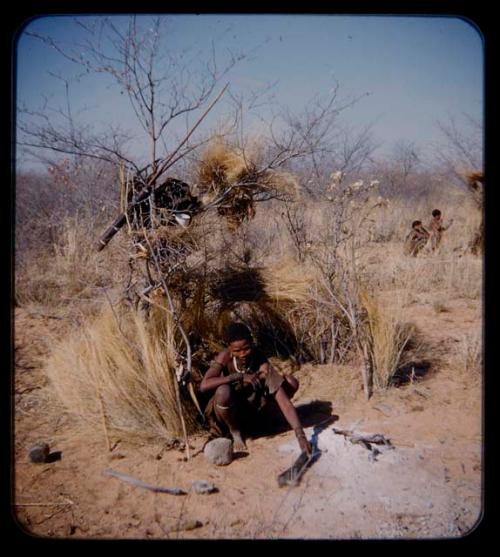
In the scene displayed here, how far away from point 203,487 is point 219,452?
34cm

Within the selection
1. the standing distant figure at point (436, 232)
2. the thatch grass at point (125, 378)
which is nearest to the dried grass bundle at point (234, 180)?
the thatch grass at point (125, 378)

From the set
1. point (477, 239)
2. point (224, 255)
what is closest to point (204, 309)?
point (224, 255)

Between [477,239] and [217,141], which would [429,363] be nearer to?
[217,141]

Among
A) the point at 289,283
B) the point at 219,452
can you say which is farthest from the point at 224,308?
the point at 219,452

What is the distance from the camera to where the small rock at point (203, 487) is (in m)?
3.34

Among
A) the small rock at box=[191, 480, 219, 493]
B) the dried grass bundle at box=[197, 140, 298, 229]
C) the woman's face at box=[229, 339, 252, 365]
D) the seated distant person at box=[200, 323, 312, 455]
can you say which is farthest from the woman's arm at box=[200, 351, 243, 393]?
the dried grass bundle at box=[197, 140, 298, 229]

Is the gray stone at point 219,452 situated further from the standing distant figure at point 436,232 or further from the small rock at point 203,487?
the standing distant figure at point 436,232

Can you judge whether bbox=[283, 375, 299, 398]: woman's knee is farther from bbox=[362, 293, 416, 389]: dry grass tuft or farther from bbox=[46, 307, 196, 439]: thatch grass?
bbox=[362, 293, 416, 389]: dry grass tuft

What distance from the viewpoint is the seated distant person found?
384 centimetres

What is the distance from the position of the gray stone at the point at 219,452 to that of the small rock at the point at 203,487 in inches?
9.3

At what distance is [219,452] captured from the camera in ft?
12.0

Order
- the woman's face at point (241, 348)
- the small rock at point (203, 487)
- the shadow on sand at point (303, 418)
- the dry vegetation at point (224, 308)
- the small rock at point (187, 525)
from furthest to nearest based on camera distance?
the shadow on sand at point (303, 418) < the dry vegetation at point (224, 308) < the woman's face at point (241, 348) < the small rock at point (203, 487) < the small rock at point (187, 525)

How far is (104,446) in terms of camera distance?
157 inches
